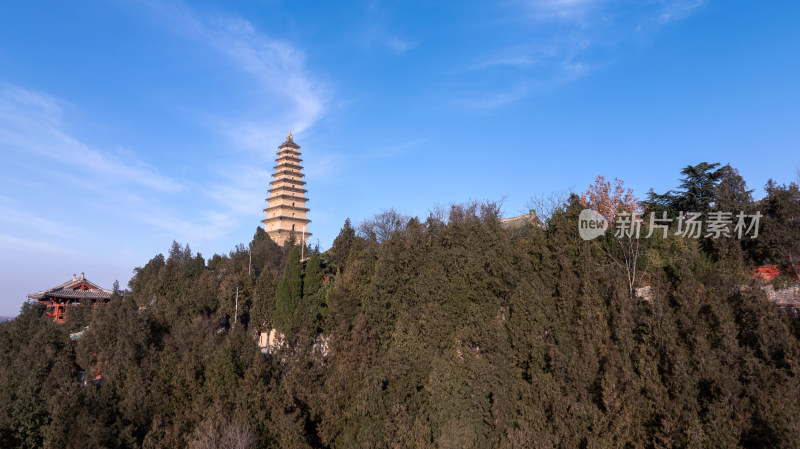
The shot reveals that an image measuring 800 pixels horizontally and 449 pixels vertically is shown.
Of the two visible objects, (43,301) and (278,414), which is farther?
(43,301)

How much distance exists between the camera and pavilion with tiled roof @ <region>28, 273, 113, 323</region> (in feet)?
89.6

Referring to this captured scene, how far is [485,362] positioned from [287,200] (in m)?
31.8

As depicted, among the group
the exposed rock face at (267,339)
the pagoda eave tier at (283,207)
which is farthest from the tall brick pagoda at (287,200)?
the exposed rock face at (267,339)

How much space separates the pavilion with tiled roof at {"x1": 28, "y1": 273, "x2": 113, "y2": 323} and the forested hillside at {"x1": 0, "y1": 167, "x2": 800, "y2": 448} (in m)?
11.8

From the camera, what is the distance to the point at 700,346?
9.68 meters

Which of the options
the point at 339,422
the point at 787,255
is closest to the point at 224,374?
the point at 339,422

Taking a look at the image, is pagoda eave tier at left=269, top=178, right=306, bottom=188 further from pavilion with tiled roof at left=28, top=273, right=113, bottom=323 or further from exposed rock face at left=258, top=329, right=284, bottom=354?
exposed rock face at left=258, top=329, right=284, bottom=354

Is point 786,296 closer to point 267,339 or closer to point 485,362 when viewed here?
point 485,362

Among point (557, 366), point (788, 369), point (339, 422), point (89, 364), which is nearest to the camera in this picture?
point (788, 369)

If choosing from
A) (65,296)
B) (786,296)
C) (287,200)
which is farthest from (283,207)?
(786,296)

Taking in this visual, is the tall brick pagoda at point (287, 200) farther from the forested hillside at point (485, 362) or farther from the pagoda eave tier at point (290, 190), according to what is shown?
the forested hillside at point (485, 362)

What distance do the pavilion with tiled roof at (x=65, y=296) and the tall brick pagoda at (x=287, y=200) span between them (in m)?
13.4

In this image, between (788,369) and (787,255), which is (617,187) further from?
(788,369)

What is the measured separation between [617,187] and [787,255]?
7.57 m
